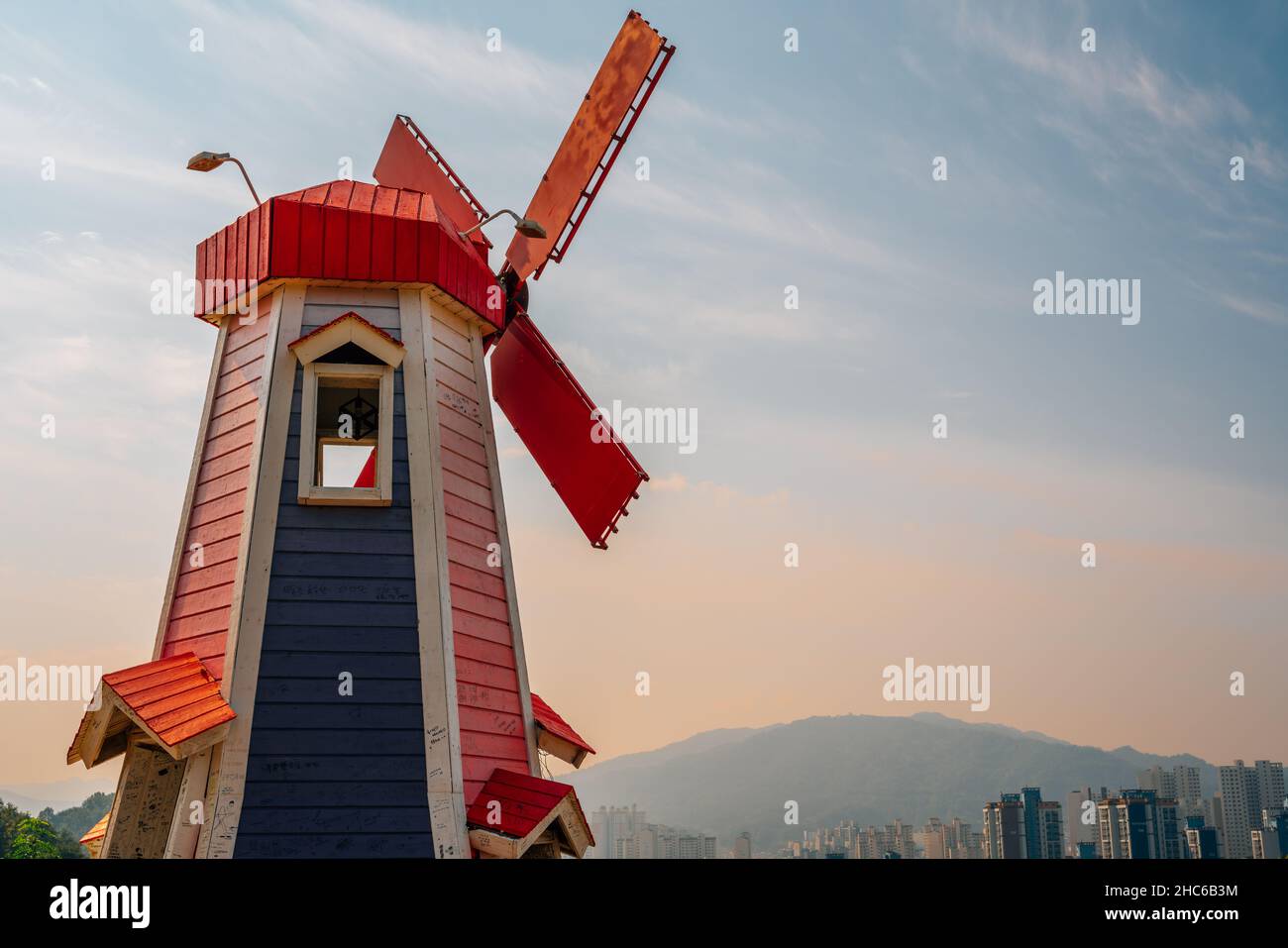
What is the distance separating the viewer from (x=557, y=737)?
44.0ft

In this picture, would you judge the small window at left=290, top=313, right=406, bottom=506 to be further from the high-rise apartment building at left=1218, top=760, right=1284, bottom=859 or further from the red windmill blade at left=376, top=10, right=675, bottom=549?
the high-rise apartment building at left=1218, top=760, right=1284, bottom=859

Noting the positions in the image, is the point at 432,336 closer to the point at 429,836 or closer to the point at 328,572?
the point at 328,572

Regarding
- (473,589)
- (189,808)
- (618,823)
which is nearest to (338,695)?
(189,808)

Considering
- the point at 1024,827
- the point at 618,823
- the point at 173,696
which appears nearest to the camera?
the point at 173,696

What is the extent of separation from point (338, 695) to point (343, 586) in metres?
1.07

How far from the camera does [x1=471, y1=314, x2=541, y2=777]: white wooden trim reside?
1299cm

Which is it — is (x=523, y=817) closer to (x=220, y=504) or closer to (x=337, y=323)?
(x=220, y=504)


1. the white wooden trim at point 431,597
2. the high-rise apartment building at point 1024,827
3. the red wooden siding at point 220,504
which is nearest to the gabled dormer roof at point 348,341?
the white wooden trim at point 431,597

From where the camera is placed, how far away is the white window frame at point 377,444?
39.6 ft

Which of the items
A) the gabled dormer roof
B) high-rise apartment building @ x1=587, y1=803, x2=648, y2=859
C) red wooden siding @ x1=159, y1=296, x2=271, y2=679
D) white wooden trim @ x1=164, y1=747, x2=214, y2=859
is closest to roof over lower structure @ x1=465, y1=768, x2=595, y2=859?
white wooden trim @ x1=164, y1=747, x2=214, y2=859

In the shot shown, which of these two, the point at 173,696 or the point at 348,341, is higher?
the point at 348,341

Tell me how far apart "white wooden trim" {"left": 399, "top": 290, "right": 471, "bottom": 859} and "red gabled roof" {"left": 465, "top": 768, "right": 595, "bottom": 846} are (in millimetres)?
268

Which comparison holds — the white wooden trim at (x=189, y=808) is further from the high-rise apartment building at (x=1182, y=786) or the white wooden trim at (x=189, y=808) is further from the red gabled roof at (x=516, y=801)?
the high-rise apartment building at (x=1182, y=786)
